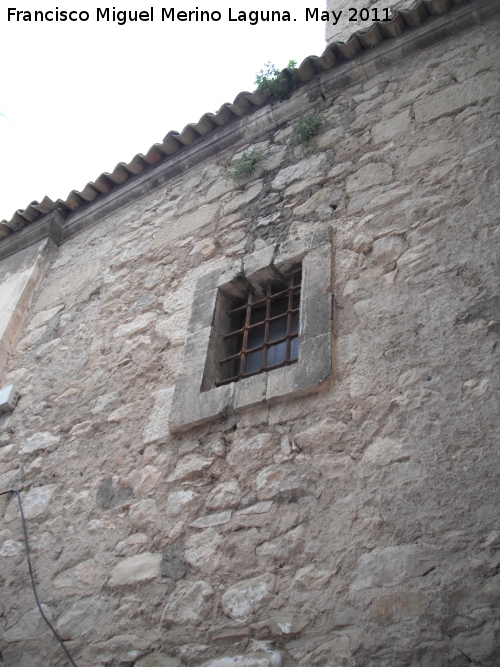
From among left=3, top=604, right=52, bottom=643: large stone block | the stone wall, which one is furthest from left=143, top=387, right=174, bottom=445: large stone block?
left=3, top=604, right=52, bottom=643: large stone block

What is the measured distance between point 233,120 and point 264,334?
2364 millimetres

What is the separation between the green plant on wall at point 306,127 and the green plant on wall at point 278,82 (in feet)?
1.55

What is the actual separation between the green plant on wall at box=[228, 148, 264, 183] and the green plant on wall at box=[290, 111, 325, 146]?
0.95ft

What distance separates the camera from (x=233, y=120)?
522cm

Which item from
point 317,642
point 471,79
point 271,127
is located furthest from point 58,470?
point 471,79

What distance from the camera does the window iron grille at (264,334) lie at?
351 centimetres

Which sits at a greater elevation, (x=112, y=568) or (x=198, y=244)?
(x=198, y=244)

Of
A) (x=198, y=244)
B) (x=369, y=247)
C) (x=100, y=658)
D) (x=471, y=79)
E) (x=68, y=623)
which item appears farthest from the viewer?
(x=198, y=244)

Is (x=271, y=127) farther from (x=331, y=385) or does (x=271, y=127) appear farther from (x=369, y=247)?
(x=331, y=385)

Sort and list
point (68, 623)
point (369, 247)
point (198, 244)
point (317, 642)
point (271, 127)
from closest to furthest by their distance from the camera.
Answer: point (317, 642) → point (68, 623) → point (369, 247) → point (198, 244) → point (271, 127)

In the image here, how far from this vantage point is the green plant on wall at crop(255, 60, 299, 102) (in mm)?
4930

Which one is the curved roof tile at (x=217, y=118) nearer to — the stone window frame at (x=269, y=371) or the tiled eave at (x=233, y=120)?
the tiled eave at (x=233, y=120)

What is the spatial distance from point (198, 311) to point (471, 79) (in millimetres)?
2256

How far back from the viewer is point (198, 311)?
394cm
